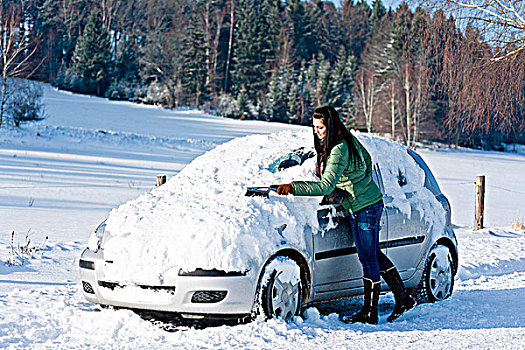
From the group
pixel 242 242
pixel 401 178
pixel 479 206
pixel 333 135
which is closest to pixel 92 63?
pixel 479 206

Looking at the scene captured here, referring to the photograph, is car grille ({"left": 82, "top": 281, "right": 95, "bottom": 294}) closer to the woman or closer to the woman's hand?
the woman's hand

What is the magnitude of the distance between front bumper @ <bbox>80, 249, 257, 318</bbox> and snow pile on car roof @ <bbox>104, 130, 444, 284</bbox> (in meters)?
0.08

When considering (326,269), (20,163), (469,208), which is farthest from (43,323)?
(20,163)

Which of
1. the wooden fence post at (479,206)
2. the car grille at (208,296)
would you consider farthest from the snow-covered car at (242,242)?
the wooden fence post at (479,206)

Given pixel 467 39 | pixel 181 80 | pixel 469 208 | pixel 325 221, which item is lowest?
pixel 469 208

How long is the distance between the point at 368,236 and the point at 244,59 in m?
69.2

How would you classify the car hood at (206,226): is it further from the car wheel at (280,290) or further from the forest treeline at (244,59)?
the forest treeline at (244,59)

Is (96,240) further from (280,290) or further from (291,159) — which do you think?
(291,159)

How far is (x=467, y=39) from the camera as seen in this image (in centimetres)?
1073

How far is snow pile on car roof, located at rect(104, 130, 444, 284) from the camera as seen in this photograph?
4.60 metres

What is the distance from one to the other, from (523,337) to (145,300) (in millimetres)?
3086

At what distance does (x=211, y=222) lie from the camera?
188 inches

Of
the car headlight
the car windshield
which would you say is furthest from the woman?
the car headlight

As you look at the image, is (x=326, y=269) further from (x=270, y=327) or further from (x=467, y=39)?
(x=467, y=39)
